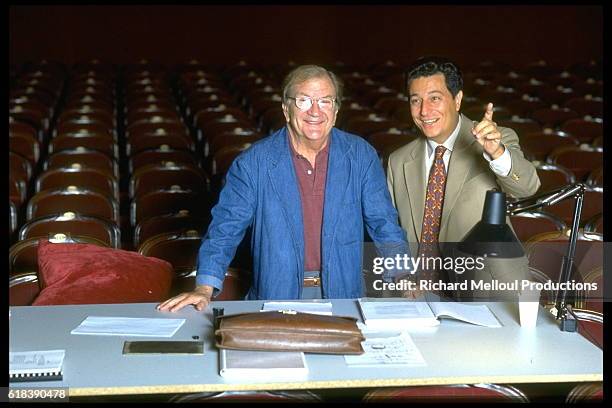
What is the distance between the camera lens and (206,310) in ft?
9.98

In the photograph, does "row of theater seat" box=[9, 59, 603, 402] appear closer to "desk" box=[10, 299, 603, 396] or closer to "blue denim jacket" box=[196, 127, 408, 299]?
"desk" box=[10, 299, 603, 396]

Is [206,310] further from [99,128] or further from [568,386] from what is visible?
[99,128]

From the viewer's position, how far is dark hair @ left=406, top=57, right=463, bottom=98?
10.9ft

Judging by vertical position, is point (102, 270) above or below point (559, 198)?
below

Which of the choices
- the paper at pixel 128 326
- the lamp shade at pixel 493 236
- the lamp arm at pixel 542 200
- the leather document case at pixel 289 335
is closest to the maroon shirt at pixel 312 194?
the paper at pixel 128 326

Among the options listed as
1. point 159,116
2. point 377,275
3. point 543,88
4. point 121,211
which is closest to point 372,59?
point 543,88

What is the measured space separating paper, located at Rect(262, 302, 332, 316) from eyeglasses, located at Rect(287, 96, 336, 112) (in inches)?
28.2

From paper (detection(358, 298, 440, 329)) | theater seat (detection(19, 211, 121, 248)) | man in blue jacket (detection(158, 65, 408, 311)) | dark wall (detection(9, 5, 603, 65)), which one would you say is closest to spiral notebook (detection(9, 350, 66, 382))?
man in blue jacket (detection(158, 65, 408, 311))

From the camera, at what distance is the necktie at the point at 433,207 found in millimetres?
3514

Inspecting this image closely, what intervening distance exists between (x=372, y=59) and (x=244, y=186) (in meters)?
13.0

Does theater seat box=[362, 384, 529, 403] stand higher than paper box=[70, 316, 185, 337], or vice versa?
paper box=[70, 316, 185, 337]

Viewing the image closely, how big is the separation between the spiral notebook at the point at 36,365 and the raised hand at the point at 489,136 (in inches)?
63.0

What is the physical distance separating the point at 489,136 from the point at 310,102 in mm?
658

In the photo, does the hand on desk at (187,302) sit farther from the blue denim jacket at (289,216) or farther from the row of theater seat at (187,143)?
the row of theater seat at (187,143)
